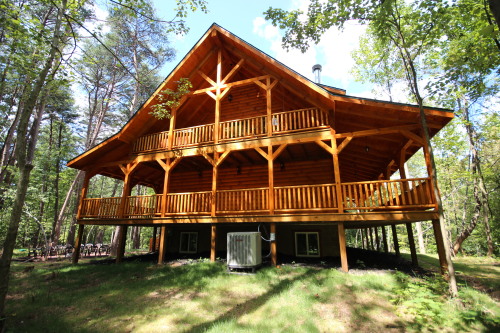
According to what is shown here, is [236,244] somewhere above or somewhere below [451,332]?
above

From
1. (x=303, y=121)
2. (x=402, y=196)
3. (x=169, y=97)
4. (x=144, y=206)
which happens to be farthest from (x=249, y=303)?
(x=169, y=97)

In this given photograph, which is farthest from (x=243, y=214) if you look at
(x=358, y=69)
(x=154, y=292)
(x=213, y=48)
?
(x=358, y=69)

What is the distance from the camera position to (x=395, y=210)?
8.62 m

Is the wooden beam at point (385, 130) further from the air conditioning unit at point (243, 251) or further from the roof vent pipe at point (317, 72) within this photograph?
the roof vent pipe at point (317, 72)

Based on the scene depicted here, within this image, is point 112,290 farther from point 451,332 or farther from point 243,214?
point 451,332

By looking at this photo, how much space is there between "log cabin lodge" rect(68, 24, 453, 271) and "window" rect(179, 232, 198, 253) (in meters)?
0.06

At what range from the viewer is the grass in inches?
204

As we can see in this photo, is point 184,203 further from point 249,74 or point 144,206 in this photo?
point 249,74

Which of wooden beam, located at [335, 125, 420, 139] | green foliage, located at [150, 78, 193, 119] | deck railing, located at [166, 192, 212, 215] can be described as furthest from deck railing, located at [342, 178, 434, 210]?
green foliage, located at [150, 78, 193, 119]

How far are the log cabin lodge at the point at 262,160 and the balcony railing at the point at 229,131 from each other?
0.19 ft

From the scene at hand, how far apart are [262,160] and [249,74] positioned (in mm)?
5126

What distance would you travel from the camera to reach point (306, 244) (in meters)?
11.8

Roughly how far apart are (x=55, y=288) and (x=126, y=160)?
21.1 ft

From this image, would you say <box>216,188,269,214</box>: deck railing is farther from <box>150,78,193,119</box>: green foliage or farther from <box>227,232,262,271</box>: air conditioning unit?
<box>150,78,193,119</box>: green foliage
